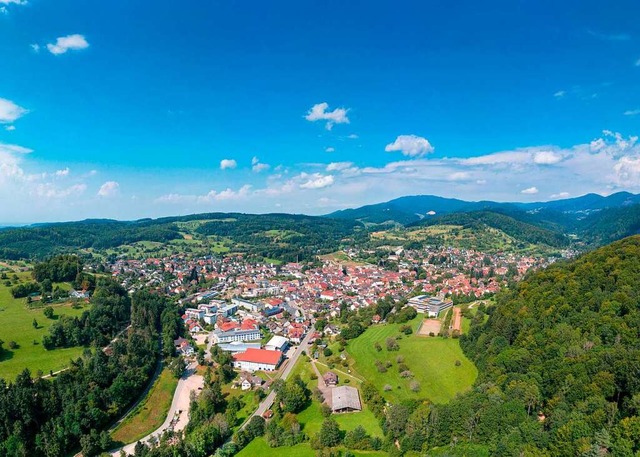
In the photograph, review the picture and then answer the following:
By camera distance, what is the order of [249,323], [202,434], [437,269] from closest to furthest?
1. [202,434]
2. [249,323]
3. [437,269]

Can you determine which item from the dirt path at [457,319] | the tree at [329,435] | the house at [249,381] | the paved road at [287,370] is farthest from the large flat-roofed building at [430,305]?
the tree at [329,435]

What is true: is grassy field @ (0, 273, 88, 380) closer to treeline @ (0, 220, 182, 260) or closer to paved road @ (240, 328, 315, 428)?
paved road @ (240, 328, 315, 428)

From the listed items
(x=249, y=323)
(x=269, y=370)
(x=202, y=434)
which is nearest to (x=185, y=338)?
(x=249, y=323)

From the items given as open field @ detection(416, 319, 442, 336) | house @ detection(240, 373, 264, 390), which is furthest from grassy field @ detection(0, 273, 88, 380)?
open field @ detection(416, 319, 442, 336)

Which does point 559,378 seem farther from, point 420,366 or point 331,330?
point 331,330

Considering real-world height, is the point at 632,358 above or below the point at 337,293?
above

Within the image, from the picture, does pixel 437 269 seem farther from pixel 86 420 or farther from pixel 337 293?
pixel 86 420

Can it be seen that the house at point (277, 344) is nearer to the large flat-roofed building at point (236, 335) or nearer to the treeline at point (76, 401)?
the large flat-roofed building at point (236, 335)
